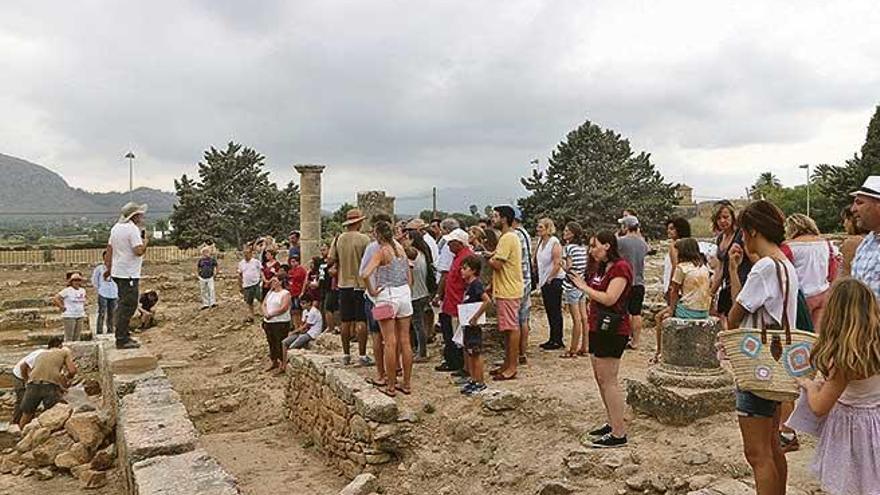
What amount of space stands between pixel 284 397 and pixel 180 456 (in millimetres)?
3864

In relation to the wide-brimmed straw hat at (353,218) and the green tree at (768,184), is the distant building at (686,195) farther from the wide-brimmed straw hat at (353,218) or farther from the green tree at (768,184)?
the wide-brimmed straw hat at (353,218)

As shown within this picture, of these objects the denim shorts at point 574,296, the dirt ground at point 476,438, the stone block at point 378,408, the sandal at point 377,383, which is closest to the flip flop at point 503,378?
the dirt ground at point 476,438

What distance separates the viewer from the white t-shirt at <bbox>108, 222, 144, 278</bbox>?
27.0 ft

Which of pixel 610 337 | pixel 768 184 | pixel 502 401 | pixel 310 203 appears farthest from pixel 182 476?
pixel 768 184

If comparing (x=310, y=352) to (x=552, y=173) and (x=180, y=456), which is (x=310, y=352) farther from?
(x=552, y=173)

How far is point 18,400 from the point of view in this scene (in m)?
9.57

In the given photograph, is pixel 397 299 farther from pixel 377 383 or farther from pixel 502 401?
pixel 502 401

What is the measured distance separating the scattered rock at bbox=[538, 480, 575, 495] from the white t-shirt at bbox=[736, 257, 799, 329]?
5.75 ft

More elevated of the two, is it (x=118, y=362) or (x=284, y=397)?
(x=118, y=362)

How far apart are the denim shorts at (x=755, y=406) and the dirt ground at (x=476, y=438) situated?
2.98ft

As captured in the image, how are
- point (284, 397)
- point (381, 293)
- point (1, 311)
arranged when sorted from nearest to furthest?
point (381, 293)
point (284, 397)
point (1, 311)

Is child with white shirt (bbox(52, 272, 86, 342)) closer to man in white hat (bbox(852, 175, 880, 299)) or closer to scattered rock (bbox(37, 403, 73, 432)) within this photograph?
scattered rock (bbox(37, 403, 73, 432))

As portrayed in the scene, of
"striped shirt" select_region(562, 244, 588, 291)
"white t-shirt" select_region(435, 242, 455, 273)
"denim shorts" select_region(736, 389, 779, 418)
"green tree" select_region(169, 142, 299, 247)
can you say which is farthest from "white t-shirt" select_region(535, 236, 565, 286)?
"green tree" select_region(169, 142, 299, 247)

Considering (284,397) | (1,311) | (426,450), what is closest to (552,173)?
(1,311)
